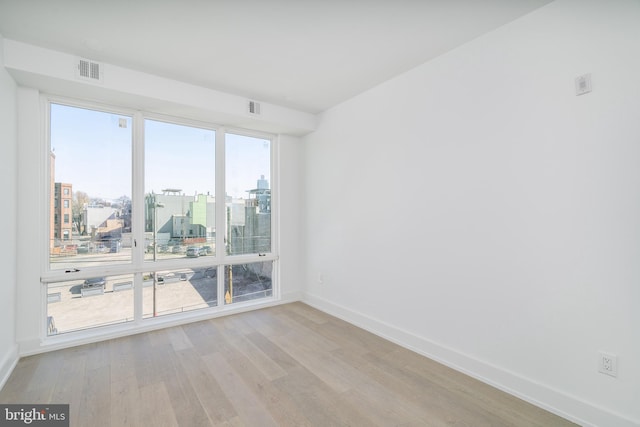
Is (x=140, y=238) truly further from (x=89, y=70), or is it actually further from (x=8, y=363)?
(x=89, y=70)

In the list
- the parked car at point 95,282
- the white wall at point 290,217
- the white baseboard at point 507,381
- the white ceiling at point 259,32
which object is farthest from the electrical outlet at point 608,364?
the parked car at point 95,282

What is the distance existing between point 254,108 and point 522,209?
10.2ft

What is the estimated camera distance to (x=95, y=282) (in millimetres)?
3240

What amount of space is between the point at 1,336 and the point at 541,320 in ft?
13.9

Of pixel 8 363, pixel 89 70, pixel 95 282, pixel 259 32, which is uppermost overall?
pixel 259 32

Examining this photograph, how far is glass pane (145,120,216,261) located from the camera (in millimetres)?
3578

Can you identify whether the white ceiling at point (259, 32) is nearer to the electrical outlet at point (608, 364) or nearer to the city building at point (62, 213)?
the city building at point (62, 213)

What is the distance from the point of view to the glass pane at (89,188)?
3.07m

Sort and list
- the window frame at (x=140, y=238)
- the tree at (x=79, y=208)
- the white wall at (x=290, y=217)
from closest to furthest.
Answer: the window frame at (x=140, y=238) → the tree at (x=79, y=208) → the white wall at (x=290, y=217)

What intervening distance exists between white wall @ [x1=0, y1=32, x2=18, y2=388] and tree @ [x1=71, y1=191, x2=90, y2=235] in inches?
18.7

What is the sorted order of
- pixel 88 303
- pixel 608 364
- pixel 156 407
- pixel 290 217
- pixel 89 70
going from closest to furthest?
pixel 608 364 < pixel 156 407 < pixel 89 70 < pixel 88 303 < pixel 290 217

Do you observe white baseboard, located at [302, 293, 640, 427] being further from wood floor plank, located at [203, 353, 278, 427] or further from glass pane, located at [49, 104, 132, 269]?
glass pane, located at [49, 104, 132, 269]

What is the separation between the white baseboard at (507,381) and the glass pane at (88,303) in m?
2.82

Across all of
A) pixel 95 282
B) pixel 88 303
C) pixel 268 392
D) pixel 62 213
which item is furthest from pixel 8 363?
pixel 268 392
